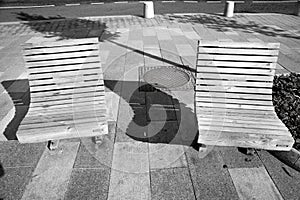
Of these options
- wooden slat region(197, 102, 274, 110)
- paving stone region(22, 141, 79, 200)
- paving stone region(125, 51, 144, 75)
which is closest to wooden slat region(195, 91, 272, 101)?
wooden slat region(197, 102, 274, 110)

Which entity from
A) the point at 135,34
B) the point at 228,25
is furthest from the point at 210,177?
the point at 228,25

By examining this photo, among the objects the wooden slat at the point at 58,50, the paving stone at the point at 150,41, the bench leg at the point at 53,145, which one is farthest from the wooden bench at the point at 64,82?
the paving stone at the point at 150,41

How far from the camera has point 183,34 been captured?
7.63 metres

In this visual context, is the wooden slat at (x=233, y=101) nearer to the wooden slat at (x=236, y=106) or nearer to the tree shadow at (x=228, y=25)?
the wooden slat at (x=236, y=106)

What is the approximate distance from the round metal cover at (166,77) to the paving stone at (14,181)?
2717mm

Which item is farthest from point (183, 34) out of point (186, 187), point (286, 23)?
point (186, 187)

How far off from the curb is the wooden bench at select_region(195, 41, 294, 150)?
42 cm

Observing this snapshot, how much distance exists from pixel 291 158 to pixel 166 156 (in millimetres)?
1544

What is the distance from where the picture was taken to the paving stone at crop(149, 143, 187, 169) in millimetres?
2855

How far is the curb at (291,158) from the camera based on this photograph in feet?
8.93

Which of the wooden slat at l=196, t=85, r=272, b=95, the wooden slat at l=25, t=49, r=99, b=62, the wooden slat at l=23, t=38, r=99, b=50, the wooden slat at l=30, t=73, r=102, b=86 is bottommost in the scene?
the wooden slat at l=196, t=85, r=272, b=95

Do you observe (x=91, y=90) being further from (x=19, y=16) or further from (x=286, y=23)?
(x=19, y=16)

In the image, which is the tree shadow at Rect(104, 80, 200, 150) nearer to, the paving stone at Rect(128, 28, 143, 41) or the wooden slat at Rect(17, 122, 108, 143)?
the wooden slat at Rect(17, 122, 108, 143)

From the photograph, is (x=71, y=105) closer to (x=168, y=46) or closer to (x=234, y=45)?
(x=234, y=45)
